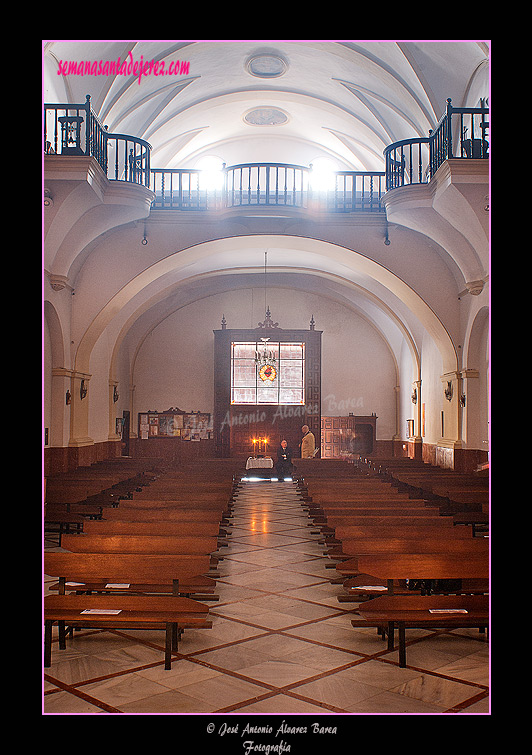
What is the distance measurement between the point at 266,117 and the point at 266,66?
→ 3165 millimetres

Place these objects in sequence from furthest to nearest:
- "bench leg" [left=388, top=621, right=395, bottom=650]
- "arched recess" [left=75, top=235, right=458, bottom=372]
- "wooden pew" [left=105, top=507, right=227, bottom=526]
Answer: "arched recess" [left=75, top=235, right=458, bottom=372], "wooden pew" [left=105, top=507, right=227, bottom=526], "bench leg" [left=388, top=621, right=395, bottom=650]

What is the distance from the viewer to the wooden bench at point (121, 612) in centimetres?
474

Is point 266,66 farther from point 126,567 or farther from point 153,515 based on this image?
point 126,567

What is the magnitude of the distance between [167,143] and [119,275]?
4113mm

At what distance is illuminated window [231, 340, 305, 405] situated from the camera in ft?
72.7

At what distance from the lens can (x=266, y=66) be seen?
14820 millimetres

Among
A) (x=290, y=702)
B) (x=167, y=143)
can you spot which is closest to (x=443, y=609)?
(x=290, y=702)

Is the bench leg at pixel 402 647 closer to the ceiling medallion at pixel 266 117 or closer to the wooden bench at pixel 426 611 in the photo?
the wooden bench at pixel 426 611

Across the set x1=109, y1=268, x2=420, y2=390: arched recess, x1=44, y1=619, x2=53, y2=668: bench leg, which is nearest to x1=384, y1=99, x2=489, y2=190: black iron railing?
x1=109, y1=268, x2=420, y2=390: arched recess

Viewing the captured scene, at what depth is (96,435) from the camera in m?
16.9

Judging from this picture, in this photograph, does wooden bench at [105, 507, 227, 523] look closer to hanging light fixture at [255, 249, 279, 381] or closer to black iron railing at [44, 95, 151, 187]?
black iron railing at [44, 95, 151, 187]

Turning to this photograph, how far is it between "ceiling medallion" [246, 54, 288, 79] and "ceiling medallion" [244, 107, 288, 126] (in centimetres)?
207

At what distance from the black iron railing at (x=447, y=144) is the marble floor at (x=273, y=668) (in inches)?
286

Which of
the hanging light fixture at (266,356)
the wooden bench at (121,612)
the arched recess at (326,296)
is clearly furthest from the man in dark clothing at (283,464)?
the wooden bench at (121,612)
